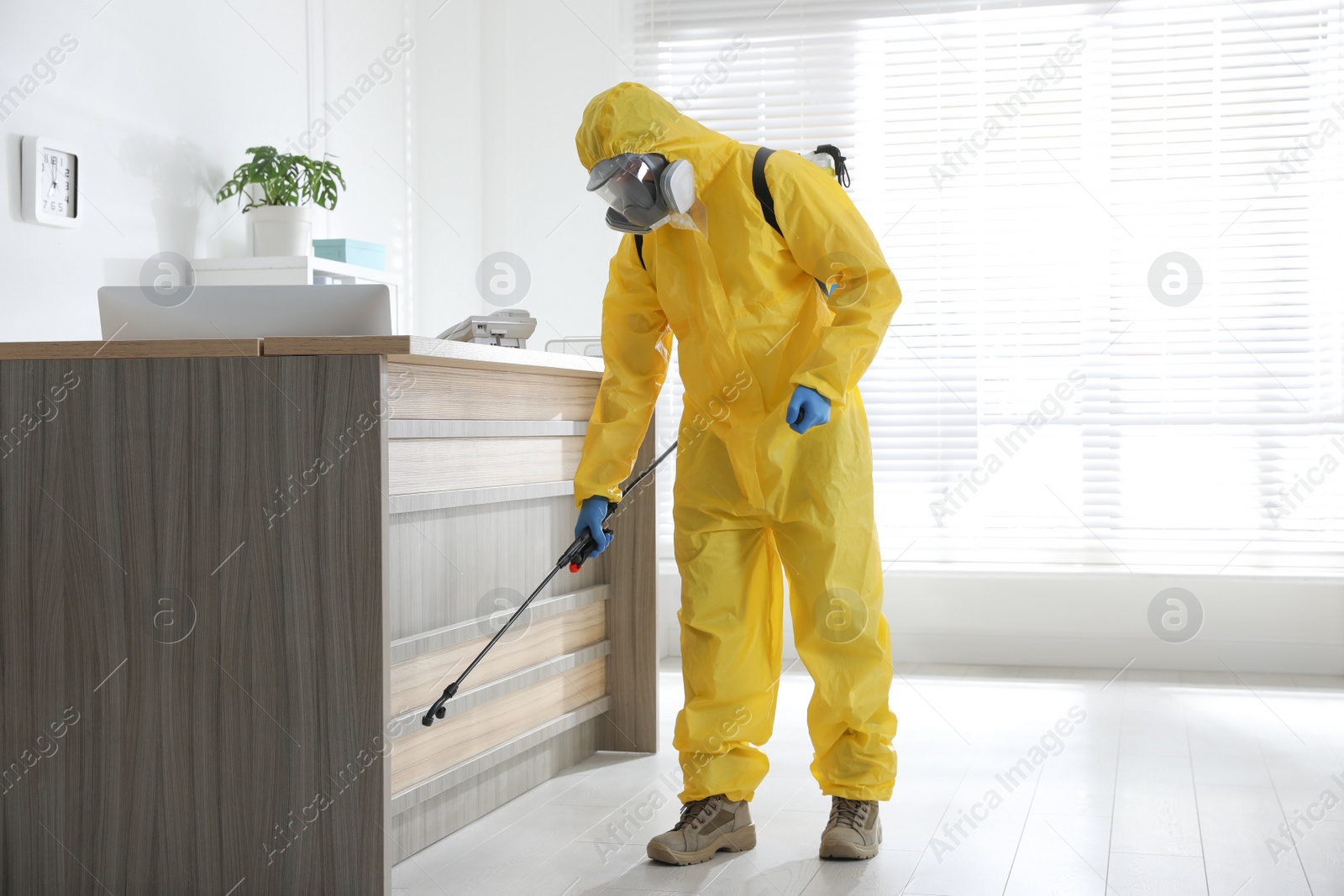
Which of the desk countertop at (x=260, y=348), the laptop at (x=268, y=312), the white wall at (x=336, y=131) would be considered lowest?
the desk countertop at (x=260, y=348)

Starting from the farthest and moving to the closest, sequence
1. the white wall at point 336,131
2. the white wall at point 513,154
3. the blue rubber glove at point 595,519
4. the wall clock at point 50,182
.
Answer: the white wall at point 513,154 < the white wall at point 336,131 < the wall clock at point 50,182 < the blue rubber glove at point 595,519

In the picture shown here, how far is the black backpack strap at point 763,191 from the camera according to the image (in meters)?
1.92

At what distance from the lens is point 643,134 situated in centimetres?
186

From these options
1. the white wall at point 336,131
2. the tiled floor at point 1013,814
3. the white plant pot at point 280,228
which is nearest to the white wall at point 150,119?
the white wall at point 336,131

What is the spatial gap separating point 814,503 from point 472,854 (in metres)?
0.83

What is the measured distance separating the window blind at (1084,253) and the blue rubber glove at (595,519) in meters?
1.83

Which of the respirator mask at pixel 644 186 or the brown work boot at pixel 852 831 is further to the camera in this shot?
the brown work boot at pixel 852 831

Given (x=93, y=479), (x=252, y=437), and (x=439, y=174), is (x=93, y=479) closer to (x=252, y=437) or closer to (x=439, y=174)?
(x=252, y=437)

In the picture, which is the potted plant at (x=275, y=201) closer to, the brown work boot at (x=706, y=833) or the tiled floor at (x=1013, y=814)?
the tiled floor at (x=1013, y=814)

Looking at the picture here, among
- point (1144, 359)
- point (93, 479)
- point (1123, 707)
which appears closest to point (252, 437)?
point (93, 479)

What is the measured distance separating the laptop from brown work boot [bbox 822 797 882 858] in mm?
1079

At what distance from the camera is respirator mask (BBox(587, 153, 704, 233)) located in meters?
1.84

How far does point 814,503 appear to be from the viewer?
1946 mm

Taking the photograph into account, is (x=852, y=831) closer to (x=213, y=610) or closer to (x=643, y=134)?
(x=213, y=610)
